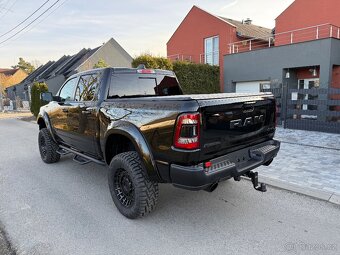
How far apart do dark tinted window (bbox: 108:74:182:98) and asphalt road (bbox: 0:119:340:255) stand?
1.62 m

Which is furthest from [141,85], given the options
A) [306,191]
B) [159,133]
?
[306,191]

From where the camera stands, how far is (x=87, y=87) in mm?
4312

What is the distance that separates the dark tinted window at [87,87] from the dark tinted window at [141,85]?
33 cm

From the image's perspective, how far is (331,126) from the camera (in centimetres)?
853

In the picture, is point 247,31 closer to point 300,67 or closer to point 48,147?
point 300,67

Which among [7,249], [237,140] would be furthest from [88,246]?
[237,140]

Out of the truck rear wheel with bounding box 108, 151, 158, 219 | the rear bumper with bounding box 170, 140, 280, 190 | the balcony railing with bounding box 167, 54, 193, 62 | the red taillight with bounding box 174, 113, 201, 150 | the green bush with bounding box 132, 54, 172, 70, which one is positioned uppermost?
the balcony railing with bounding box 167, 54, 193, 62

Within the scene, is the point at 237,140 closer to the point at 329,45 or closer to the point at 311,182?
the point at 311,182

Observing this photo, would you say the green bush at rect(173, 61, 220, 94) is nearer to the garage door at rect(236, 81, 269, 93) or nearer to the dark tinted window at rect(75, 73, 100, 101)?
the garage door at rect(236, 81, 269, 93)

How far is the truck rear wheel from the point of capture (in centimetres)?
309

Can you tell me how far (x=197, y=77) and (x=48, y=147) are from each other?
453 inches

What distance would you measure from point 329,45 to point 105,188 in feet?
37.6

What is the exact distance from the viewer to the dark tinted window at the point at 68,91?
4838 millimetres

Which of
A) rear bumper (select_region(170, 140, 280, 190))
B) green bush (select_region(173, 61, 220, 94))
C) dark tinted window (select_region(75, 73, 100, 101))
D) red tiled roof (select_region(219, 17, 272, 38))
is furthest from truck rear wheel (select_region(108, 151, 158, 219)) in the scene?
red tiled roof (select_region(219, 17, 272, 38))
